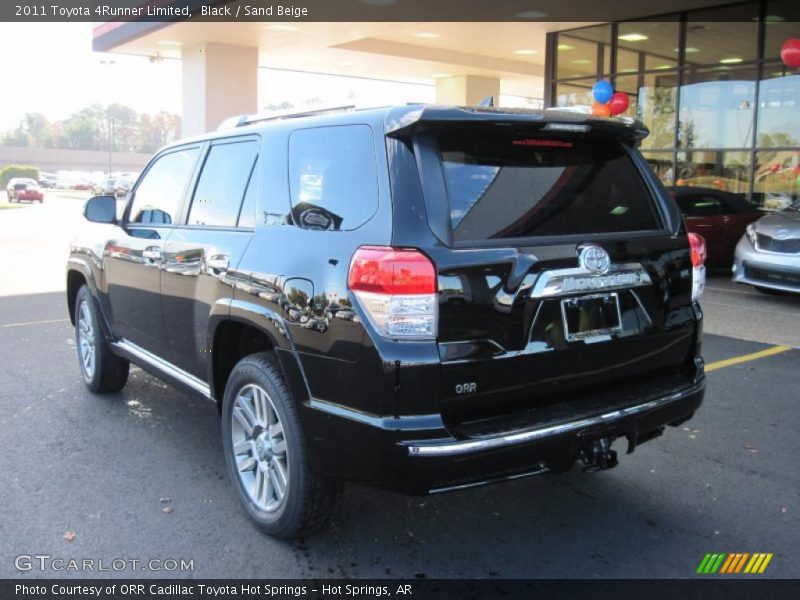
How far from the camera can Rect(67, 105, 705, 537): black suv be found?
112 inches

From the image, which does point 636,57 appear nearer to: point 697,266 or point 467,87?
point 467,87

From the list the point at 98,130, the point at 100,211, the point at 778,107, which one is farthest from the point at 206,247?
the point at 98,130

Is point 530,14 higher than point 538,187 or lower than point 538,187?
higher

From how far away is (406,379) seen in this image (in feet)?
9.14

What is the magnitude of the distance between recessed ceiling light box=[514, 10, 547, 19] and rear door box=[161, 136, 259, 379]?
12898 millimetres

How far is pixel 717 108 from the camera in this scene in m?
15.6

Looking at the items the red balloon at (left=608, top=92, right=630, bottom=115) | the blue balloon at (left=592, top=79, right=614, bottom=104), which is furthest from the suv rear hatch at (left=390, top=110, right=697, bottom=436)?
the red balloon at (left=608, top=92, right=630, bottom=115)

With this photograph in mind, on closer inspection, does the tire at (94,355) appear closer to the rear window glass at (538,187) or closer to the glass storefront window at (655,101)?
the rear window glass at (538,187)

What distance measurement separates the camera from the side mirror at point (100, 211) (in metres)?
5.13

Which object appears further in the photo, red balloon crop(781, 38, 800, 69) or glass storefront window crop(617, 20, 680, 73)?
glass storefront window crop(617, 20, 680, 73)

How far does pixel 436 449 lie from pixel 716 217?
37.3 feet

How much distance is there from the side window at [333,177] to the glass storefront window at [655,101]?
1425cm

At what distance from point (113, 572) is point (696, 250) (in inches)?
127

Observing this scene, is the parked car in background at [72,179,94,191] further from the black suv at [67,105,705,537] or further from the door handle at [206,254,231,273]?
the black suv at [67,105,705,537]
